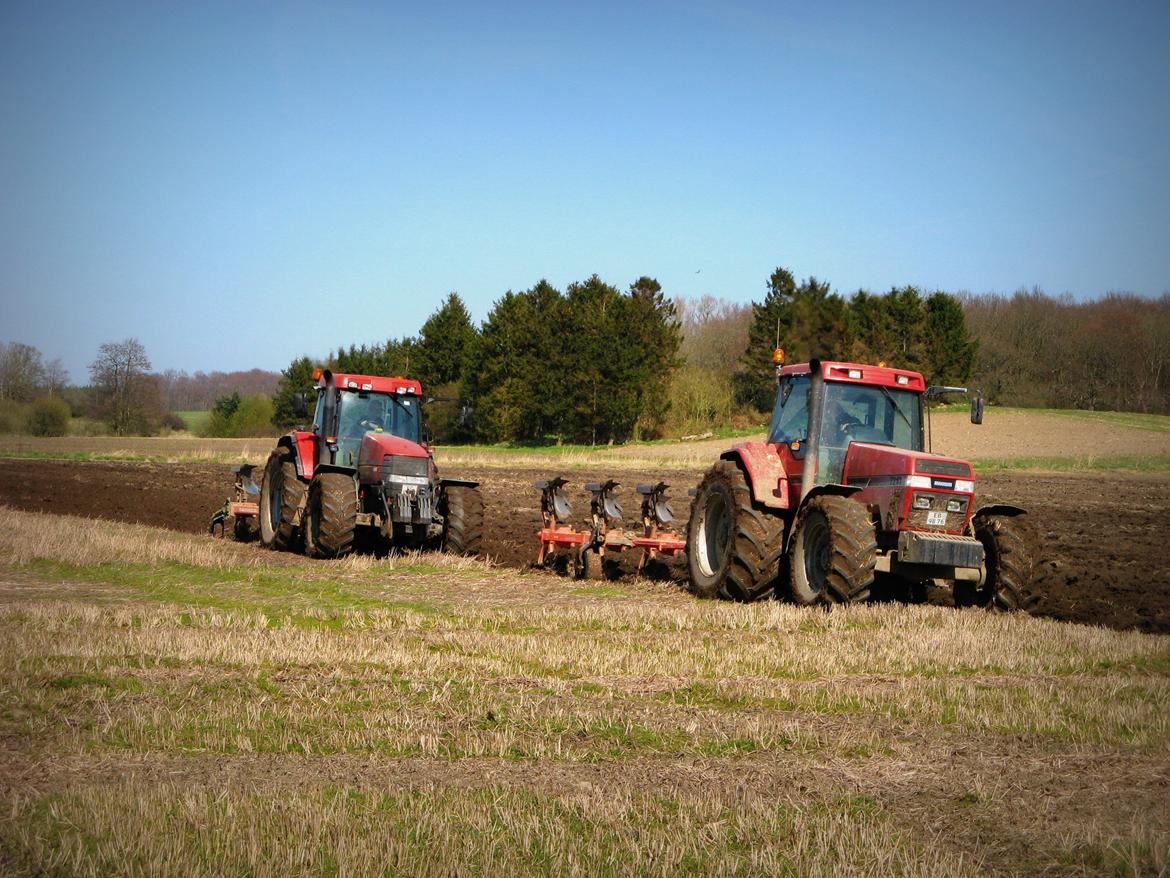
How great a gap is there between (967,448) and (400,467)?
121 ft

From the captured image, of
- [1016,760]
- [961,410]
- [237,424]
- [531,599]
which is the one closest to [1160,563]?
[531,599]

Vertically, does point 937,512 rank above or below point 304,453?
below

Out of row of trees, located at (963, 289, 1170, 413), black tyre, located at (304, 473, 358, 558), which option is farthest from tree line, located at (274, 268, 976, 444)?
black tyre, located at (304, 473, 358, 558)

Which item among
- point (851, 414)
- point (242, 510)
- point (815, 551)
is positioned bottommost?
point (242, 510)

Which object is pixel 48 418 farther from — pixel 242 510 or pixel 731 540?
pixel 731 540

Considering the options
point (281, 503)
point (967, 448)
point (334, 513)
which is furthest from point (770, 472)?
point (967, 448)

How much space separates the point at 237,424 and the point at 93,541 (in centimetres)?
5751

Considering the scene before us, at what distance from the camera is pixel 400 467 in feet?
47.9

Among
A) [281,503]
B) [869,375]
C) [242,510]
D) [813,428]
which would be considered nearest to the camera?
[813,428]

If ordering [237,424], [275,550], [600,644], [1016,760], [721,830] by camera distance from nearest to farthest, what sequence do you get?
[721,830]
[1016,760]
[600,644]
[275,550]
[237,424]

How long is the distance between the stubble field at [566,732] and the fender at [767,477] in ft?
4.18

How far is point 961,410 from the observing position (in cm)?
5859

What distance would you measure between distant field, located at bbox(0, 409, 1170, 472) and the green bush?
579cm

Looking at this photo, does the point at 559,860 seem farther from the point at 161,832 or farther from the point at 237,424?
the point at 237,424
